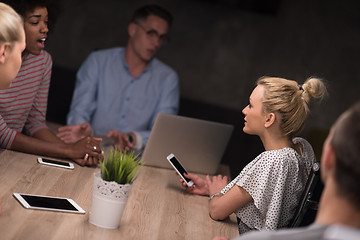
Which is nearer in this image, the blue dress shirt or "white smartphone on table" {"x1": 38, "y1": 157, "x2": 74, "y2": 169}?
"white smartphone on table" {"x1": 38, "y1": 157, "x2": 74, "y2": 169}

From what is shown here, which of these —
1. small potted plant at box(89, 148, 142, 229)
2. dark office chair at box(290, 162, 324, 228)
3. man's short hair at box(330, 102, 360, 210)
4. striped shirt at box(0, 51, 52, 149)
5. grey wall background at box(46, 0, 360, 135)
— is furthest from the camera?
grey wall background at box(46, 0, 360, 135)

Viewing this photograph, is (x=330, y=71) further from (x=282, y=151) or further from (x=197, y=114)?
(x=282, y=151)

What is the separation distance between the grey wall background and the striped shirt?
188 centimetres

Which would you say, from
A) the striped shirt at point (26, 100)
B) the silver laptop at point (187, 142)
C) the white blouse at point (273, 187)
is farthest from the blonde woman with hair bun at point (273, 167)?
the striped shirt at point (26, 100)

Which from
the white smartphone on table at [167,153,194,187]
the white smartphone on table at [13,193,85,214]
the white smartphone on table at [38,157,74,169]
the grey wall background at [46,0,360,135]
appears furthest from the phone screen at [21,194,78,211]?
the grey wall background at [46,0,360,135]

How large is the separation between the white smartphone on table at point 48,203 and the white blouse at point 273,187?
63 cm

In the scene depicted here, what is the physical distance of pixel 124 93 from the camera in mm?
3664

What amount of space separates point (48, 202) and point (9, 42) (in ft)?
1.81

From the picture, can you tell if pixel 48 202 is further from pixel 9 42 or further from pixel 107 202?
pixel 9 42

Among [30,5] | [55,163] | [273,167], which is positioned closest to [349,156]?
[273,167]

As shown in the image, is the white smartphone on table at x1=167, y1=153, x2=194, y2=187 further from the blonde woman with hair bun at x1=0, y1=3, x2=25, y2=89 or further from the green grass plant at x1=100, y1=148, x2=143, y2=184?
the blonde woman with hair bun at x1=0, y1=3, x2=25, y2=89

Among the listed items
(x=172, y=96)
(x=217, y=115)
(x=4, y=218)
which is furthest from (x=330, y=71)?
(x=4, y=218)

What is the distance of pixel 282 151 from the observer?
1939mm

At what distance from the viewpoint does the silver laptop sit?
240 cm
